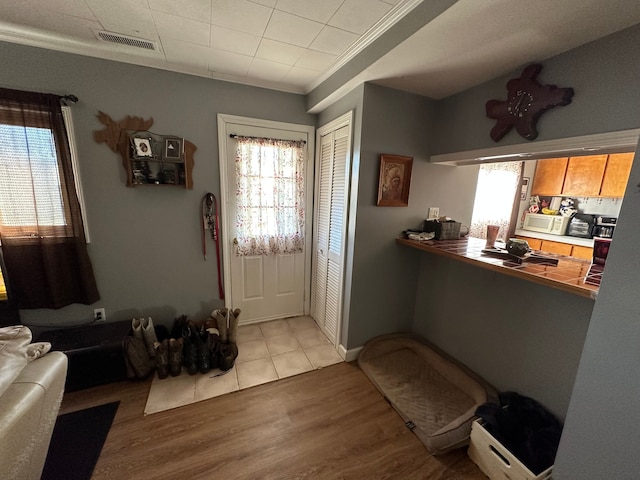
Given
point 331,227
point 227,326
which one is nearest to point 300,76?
point 331,227

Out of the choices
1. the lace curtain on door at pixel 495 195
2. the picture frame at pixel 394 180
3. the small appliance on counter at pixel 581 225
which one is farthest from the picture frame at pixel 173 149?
the small appliance on counter at pixel 581 225

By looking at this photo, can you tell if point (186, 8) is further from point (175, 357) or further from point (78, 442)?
point (78, 442)

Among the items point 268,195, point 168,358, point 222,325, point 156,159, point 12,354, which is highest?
point 156,159

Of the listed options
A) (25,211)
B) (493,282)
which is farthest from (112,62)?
(493,282)

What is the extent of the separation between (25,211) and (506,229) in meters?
5.04

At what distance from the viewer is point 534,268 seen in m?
1.34

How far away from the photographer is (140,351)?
1883mm

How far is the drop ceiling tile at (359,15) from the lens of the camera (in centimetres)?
127

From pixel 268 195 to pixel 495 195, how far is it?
2785 mm

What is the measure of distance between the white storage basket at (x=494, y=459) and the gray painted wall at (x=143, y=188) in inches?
91.0

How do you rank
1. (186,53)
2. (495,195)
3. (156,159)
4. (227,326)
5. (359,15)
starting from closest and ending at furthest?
(359,15) → (186,53) → (156,159) → (227,326) → (495,195)

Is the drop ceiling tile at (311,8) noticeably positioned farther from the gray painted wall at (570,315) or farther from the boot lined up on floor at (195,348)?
the boot lined up on floor at (195,348)

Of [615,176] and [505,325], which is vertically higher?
[615,176]

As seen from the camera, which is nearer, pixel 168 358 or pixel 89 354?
pixel 89 354
